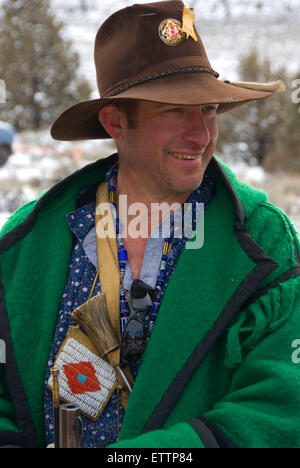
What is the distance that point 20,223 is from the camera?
2.27 metres

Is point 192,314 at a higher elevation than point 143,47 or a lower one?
lower

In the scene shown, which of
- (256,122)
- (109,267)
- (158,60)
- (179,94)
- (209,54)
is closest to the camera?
(179,94)

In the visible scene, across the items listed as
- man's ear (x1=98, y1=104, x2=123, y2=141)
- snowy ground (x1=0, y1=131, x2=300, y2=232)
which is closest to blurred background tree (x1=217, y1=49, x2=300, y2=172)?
snowy ground (x1=0, y1=131, x2=300, y2=232)

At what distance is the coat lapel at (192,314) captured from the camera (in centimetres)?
192

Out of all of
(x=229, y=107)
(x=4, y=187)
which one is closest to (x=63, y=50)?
(x=4, y=187)

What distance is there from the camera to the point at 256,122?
47.6 feet

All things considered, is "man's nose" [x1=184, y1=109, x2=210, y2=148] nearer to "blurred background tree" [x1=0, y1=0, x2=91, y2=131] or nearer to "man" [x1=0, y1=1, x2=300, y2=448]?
"man" [x1=0, y1=1, x2=300, y2=448]

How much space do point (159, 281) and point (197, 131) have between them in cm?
51

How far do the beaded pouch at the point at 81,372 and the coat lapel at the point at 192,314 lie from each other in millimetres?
178

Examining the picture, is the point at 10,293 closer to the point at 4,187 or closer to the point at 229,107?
the point at 229,107

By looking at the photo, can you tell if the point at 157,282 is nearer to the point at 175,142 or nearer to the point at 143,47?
the point at 175,142

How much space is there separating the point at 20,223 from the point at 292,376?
1103 mm

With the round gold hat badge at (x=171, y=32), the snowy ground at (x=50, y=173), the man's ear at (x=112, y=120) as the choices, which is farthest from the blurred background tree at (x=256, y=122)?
the round gold hat badge at (x=171, y=32)

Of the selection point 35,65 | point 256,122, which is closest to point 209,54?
point 35,65
